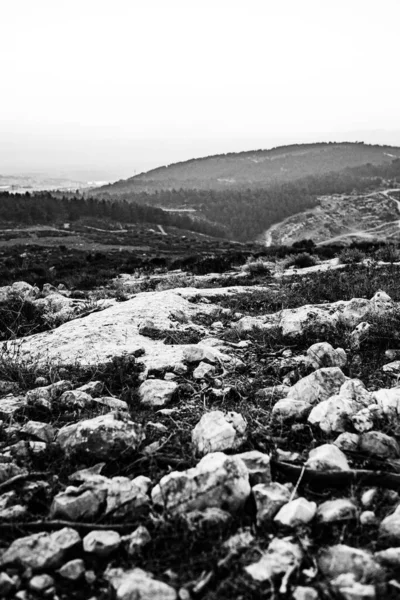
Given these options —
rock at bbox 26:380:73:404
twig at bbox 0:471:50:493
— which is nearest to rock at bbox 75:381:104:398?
rock at bbox 26:380:73:404

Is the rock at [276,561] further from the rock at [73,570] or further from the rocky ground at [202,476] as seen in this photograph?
the rock at [73,570]

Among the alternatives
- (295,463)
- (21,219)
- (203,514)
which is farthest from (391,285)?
(21,219)

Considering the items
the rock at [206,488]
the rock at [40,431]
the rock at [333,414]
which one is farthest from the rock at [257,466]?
the rock at [40,431]

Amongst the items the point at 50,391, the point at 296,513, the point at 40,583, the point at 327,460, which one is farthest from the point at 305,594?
the point at 50,391

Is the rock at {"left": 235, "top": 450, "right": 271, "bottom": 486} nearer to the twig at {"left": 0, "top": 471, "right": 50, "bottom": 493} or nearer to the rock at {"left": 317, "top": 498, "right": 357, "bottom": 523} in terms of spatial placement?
the rock at {"left": 317, "top": 498, "right": 357, "bottom": 523}

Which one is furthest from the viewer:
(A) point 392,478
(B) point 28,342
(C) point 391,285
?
(C) point 391,285

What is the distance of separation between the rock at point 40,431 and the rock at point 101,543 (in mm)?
1063

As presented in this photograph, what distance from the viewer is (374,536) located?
6.91ft

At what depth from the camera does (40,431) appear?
10.2ft

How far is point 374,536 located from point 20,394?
311 centimetres

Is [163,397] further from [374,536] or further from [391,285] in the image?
[391,285]

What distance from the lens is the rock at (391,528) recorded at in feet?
6.74

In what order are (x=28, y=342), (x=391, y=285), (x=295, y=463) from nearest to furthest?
(x=295, y=463), (x=28, y=342), (x=391, y=285)

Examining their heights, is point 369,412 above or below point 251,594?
above
